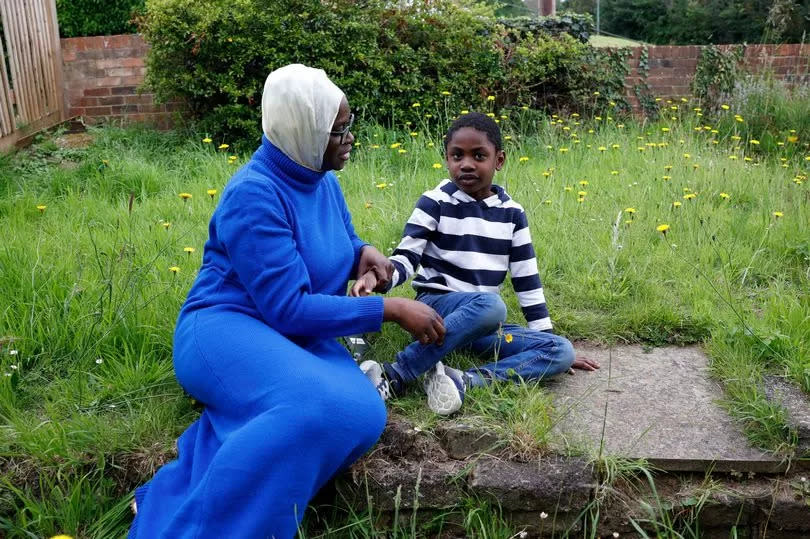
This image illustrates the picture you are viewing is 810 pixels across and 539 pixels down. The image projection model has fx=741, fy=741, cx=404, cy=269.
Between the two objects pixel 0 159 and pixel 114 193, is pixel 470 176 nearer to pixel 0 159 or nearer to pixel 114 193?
pixel 114 193

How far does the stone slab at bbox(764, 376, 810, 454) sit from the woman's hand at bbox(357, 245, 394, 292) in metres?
1.48

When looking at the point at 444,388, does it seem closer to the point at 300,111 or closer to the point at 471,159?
the point at 471,159

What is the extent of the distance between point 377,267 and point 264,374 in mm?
713

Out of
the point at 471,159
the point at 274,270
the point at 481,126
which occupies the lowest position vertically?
the point at 274,270

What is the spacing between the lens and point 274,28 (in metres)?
6.53

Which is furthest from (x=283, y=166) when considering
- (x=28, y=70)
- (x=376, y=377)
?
(x=28, y=70)

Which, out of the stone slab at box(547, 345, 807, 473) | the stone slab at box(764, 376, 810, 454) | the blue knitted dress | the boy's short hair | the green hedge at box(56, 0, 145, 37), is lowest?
the stone slab at box(547, 345, 807, 473)

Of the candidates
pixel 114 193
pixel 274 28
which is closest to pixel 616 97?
pixel 274 28

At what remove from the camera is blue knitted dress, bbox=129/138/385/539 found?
2092 mm

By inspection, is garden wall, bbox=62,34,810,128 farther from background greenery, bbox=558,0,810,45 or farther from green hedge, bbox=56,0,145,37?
background greenery, bbox=558,0,810,45

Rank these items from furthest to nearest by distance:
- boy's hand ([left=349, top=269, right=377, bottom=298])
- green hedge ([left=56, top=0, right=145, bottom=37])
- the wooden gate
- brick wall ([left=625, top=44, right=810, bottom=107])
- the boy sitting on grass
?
green hedge ([left=56, top=0, right=145, bottom=37]) < brick wall ([left=625, top=44, right=810, bottom=107]) < the wooden gate < the boy sitting on grass < boy's hand ([left=349, top=269, right=377, bottom=298])

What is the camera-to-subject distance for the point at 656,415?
274 centimetres

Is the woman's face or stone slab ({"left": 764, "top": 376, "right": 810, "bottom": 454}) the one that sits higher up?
the woman's face

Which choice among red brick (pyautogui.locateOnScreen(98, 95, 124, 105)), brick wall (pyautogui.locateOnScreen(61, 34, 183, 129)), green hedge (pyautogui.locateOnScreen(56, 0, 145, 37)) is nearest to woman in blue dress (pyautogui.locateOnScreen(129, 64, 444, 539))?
brick wall (pyautogui.locateOnScreen(61, 34, 183, 129))
